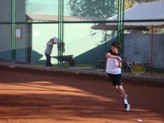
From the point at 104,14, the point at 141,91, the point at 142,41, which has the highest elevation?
the point at 104,14

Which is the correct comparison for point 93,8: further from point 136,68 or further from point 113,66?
point 113,66

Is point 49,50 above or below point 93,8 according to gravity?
below

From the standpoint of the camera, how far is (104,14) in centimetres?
A: 2009

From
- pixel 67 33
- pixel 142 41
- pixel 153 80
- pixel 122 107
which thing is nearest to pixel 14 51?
pixel 67 33

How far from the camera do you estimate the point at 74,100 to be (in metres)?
10.7

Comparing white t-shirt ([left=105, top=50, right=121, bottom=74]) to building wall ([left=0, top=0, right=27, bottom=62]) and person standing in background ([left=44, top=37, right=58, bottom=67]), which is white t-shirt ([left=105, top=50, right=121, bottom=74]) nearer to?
person standing in background ([left=44, top=37, right=58, bottom=67])

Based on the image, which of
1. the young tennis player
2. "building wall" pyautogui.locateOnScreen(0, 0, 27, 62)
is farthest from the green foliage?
the young tennis player

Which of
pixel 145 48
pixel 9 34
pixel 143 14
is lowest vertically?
pixel 145 48

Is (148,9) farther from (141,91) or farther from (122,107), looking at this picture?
(122,107)

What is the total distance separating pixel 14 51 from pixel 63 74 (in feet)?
15.8

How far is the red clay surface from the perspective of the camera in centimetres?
845

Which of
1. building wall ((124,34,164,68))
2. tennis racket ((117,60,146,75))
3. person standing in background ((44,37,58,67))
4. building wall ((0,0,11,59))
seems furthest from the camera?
building wall ((0,0,11,59))

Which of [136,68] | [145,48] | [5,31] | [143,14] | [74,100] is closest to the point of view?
[74,100]

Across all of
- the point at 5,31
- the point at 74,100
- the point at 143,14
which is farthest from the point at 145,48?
the point at 74,100
